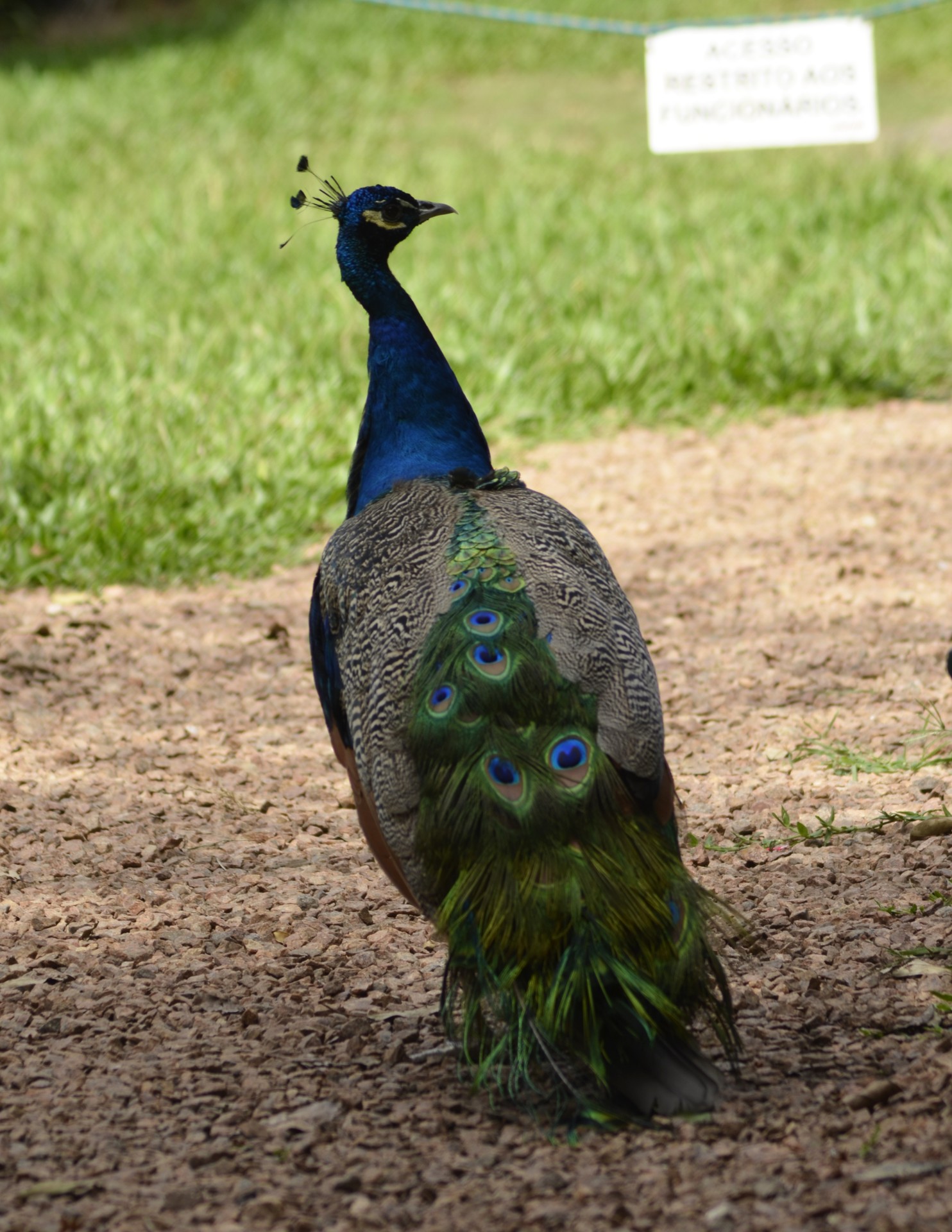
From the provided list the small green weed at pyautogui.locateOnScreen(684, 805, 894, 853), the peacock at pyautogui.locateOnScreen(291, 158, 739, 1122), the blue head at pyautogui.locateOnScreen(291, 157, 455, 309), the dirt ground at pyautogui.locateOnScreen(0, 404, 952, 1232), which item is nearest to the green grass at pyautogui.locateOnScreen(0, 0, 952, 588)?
the dirt ground at pyautogui.locateOnScreen(0, 404, 952, 1232)

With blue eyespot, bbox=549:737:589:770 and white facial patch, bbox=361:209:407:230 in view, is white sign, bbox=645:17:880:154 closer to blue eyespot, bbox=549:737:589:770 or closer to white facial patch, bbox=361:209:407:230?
white facial patch, bbox=361:209:407:230

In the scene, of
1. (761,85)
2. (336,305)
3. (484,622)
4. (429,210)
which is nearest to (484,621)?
(484,622)

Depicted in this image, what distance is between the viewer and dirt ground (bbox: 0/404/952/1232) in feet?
7.60

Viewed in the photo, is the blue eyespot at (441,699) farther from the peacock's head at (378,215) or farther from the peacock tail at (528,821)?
the peacock's head at (378,215)

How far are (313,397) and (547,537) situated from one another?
4312 mm

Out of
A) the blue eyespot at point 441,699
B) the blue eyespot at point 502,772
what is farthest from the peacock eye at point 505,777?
the blue eyespot at point 441,699

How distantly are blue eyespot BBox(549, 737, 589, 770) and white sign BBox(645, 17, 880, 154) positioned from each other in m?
5.72

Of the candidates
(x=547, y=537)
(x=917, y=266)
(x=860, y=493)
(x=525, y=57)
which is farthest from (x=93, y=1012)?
(x=525, y=57)

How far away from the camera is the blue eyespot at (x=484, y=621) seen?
260cm

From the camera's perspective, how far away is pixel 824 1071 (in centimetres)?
260

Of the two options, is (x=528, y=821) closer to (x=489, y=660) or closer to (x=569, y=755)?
(x=569, y=755)

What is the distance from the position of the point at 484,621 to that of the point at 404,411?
102 cm

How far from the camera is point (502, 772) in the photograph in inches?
96.7

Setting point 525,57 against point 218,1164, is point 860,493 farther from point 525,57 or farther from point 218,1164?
point 525,57
